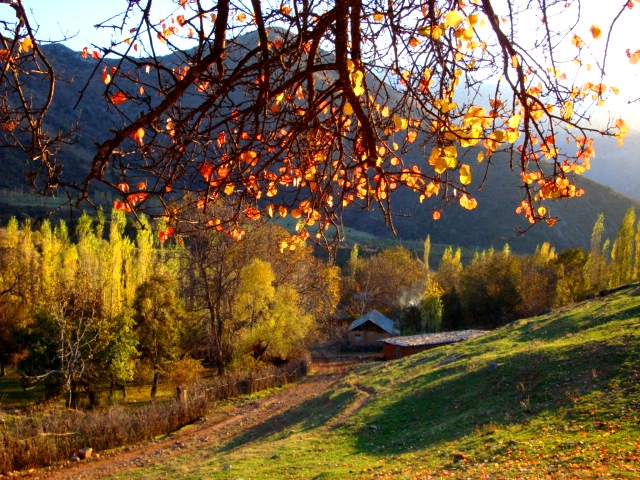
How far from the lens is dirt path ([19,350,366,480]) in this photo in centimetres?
1258

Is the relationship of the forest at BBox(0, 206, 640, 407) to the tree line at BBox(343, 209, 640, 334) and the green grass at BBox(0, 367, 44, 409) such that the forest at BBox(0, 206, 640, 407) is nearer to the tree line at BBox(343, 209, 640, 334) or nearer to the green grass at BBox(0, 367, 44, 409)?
the tree line at BBox(343, 209, 640, 334)

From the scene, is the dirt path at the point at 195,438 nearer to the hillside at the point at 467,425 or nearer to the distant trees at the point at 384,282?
the hillside at the point at 467,425

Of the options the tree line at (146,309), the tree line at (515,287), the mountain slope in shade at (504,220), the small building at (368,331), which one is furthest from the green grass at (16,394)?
the mountain slope in shade at (504,220)

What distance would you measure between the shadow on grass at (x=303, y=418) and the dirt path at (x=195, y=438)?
428 mm

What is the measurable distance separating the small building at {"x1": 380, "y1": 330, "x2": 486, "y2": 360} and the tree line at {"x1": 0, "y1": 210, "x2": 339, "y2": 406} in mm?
4771

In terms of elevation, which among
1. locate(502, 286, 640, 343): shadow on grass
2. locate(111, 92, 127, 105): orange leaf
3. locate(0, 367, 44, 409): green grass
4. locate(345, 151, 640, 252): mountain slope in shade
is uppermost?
locate(345, 151, 640, 252): mountain slope in shade

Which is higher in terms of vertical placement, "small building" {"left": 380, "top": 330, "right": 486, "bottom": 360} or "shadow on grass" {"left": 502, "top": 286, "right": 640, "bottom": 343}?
"shadow on grass" {"left": 502, "top": 286, "right": 640, "bottom": 343}

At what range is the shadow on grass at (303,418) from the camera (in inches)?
533

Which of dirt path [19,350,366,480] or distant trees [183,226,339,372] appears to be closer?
dirt path [19,350,366,480]

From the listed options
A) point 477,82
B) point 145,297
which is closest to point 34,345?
point 145,297

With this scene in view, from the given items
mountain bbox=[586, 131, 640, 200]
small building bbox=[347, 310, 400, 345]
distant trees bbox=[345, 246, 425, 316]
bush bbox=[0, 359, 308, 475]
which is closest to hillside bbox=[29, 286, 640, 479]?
bush bbox=[0, 359, 308, 475]

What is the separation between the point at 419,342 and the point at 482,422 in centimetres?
1827

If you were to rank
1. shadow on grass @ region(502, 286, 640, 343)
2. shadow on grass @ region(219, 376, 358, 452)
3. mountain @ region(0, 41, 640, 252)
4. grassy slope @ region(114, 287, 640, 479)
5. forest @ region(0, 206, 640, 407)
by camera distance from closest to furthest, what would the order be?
grassy slope @ region(114, 287, 640, 479) → shadow on grass @ region(219, 376, 358, 452) → shadow on grass @ region(502, 286, 640, 343) → forest @ region(0, 206, 640, 407) → mountain @ region(0, 41, 640, 252)

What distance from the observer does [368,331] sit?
39594 mm
